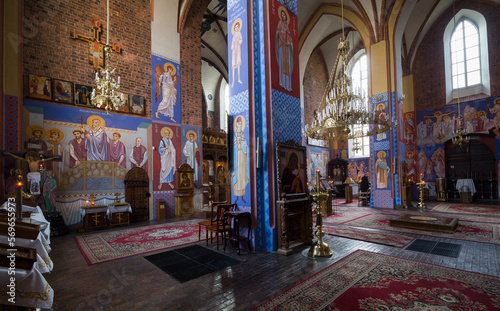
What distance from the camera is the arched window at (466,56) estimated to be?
13.7m

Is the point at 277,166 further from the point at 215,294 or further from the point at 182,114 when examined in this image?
the point at 182,114

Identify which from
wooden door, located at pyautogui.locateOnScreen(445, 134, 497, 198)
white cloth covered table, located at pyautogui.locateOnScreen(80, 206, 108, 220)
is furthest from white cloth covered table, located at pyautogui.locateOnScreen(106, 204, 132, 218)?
wooden door, located at pyautogui.locateOnScreen(445, 134, 497, 198)

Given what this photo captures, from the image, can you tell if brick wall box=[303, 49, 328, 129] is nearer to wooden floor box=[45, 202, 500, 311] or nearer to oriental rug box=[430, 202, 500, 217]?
oriental rug box=[430, 202, 500, 217]

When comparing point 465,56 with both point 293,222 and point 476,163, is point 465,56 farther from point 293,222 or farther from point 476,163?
point 293,222

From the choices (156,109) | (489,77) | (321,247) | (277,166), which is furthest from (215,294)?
(489,77)

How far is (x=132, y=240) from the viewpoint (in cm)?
645

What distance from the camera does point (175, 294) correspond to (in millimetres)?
3328

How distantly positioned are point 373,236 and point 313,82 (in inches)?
582

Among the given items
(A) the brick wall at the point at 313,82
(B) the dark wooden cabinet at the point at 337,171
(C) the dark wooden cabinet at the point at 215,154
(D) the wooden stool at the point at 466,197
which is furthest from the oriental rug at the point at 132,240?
(D) the wooden stool at the point at 466,197

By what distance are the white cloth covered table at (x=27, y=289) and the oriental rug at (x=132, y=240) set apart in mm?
3220

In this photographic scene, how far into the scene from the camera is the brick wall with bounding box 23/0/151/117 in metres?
7.85

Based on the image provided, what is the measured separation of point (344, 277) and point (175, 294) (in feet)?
8.31

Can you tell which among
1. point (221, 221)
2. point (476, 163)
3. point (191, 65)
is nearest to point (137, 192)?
point (221, 221)

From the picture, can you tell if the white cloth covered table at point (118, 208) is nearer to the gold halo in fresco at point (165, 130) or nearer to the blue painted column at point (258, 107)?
the gold halo in fresco at point (165, 130)
